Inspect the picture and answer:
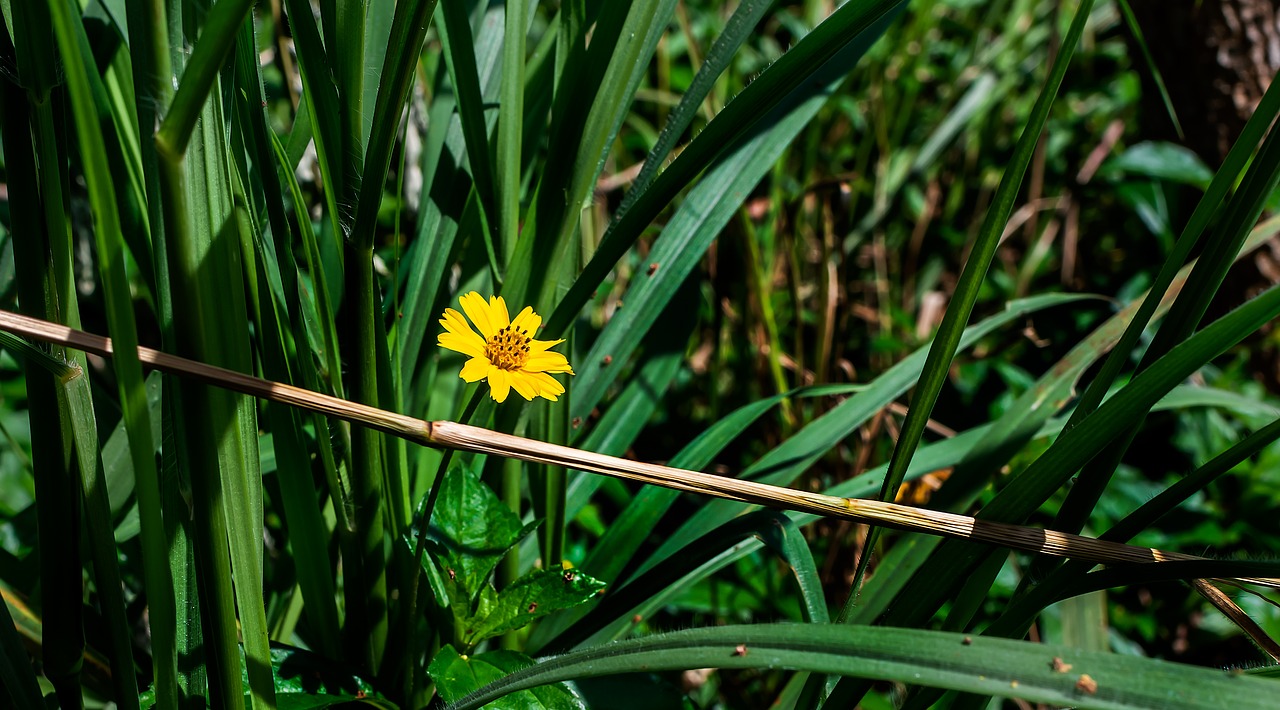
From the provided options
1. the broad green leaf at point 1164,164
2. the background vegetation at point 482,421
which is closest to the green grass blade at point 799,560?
the background vegetation at point 482,421

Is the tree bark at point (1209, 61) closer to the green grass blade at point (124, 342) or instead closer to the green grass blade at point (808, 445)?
the green grass blade at point (808, 445)

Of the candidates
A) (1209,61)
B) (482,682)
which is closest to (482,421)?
(482,682)

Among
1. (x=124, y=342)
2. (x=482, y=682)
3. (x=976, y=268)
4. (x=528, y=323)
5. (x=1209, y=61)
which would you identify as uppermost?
(x=1209, y=61)

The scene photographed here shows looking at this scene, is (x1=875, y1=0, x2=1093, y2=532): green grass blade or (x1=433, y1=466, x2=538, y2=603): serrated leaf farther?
(x1=433, y1=466, x2=538, y2=603): serrated leaf

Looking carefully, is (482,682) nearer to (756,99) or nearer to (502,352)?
(502,352)

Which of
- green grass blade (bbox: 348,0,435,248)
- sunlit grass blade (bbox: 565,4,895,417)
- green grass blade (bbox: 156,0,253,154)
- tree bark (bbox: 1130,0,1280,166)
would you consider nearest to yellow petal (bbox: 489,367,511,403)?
green grass blade (bbox: 348,0,435,248)

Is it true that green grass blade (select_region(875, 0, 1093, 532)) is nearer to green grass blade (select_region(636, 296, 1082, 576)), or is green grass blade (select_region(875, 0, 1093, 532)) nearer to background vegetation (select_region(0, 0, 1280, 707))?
background vegetation (select_region(0, 0, 1280, 707))
